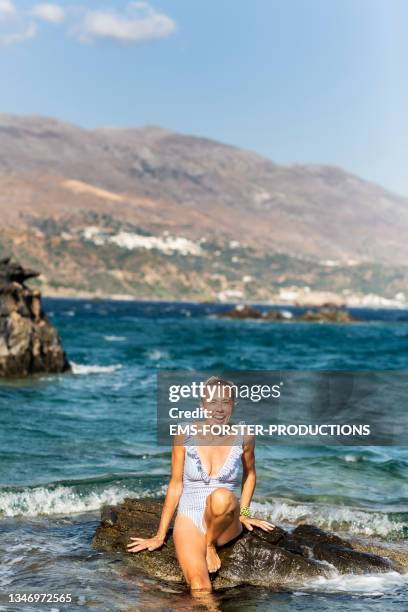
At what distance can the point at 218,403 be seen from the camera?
8430 millimetres

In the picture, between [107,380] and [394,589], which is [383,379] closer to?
[107,380]

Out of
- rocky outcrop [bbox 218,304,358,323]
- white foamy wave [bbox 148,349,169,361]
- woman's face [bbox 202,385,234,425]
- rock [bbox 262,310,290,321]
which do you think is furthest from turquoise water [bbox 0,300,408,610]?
rocky outcrop [bbox 218,304,358,323]

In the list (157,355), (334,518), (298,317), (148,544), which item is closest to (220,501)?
(148,544)

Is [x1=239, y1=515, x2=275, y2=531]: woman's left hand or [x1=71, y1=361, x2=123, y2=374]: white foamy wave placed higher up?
[x1=239, y1=515, x2=275, y2=531]: woman's left hand

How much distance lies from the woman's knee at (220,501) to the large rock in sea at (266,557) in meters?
0.86

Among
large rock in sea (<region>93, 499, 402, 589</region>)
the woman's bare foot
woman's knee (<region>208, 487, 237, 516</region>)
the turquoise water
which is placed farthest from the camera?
large rock in sea (<region>93, 499, 402, 589</region>)

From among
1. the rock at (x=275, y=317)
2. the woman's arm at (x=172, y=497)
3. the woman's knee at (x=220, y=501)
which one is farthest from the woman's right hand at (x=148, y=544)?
the rock at (x=275, y=317)

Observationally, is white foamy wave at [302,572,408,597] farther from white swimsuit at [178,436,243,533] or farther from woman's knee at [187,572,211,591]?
white swimsuit at [178,436,243,533]

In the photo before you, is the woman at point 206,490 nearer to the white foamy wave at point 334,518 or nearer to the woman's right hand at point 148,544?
the woman's right hand at point 148,544

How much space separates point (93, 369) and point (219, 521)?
92.3 ft

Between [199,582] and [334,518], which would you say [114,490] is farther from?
[199,582]

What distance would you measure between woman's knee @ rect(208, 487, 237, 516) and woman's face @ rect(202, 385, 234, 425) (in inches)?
28.0

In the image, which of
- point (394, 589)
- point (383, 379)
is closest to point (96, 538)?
point (394, 589)

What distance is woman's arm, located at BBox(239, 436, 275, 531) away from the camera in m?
8.78
